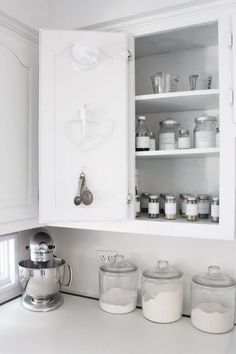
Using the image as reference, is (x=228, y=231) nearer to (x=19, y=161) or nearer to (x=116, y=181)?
(x=116, y=181)

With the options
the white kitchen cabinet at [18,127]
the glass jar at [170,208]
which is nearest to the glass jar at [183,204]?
the glass jar at [170,208]

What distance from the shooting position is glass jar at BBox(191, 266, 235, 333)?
134cm

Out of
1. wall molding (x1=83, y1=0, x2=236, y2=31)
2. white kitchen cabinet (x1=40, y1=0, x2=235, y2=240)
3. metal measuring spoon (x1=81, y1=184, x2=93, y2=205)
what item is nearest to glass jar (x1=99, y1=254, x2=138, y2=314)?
white kitchen cabinet (x1=40, y1=0, x2=235, y2=240)

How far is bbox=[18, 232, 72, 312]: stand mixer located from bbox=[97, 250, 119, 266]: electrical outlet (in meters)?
0.16

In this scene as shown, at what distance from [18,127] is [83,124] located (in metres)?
0.29

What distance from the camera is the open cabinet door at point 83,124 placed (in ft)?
4.31

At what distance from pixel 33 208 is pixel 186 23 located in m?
0.99

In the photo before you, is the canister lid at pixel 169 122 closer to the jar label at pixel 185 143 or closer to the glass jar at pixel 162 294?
the jar label at pixel 185 143

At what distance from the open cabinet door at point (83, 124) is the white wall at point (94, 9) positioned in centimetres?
10

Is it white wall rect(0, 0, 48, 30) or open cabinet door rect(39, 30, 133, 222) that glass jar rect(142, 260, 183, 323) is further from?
white wall rect(0, 0, 48, 30)

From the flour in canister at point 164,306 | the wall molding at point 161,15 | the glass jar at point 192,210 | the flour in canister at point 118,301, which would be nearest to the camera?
the wall molding at point 161,15

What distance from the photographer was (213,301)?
1417 millimetres

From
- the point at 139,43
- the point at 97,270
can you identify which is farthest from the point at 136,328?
the point at 139,43

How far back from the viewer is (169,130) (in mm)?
1431
